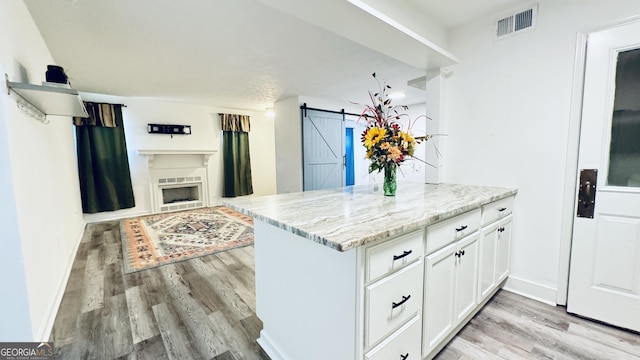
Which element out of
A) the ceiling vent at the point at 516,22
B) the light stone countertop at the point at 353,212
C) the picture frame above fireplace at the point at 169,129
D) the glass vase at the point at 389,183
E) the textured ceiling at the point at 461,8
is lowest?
the light stone countertop at the point at 353,212

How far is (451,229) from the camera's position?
1.50m

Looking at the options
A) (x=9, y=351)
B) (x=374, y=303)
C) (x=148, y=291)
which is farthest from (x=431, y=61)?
(x=9, y=351)

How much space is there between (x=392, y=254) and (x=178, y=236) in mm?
3737

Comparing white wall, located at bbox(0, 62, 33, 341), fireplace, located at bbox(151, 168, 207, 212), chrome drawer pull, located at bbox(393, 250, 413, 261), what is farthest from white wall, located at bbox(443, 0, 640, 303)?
fireplace, located at bbox(151, 168, 207, 212)

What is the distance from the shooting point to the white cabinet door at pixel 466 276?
5.24 feet

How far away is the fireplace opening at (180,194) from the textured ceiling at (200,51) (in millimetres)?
2128

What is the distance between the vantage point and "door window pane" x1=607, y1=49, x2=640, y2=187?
172cm

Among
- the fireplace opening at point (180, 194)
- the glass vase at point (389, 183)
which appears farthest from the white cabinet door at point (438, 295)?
the fireplace opening at point (180, 194)

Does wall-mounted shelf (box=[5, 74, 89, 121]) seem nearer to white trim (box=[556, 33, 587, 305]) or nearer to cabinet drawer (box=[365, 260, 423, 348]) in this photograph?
cabinet drawer (box=[365, 260, 423, 348])

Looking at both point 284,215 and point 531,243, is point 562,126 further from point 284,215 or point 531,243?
point 284,215

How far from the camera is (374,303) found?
41.8 inches

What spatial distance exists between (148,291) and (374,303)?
2.25m

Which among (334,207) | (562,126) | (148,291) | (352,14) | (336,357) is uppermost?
(352,14)

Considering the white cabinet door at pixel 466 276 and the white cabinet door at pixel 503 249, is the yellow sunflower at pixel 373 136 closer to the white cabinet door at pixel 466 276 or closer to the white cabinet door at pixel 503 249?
the white cabinet door at pixel 466 276
